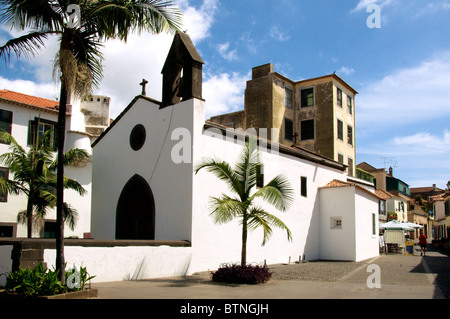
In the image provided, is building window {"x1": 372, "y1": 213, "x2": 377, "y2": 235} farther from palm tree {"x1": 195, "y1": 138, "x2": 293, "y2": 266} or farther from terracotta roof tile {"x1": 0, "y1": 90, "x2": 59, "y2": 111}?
terracotta roof tile {"x1": 0, "y1": 90, "x2": 59, "y2": 111}

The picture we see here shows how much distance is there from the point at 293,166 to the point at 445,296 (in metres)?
11.2

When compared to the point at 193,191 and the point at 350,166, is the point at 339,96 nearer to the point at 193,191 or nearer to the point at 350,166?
the point at 350,166

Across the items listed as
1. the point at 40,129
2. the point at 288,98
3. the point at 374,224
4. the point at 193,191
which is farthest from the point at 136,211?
the point at 288,98

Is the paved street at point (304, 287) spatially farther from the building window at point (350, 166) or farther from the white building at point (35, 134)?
the building window at point (350, 166)

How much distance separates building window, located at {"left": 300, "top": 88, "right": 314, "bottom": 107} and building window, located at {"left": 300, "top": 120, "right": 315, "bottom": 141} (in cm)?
164

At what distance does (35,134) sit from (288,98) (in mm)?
21916

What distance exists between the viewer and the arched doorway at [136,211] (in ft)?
57.4

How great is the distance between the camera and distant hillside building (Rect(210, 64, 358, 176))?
3588 centimetres

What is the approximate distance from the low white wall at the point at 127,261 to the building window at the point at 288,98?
25092 millimetres

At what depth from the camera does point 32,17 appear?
977cm

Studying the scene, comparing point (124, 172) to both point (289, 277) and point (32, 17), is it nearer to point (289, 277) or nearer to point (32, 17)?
point (289, 277)

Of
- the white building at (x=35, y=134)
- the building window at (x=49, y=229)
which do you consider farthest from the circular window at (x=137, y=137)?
the building window at (x=49, y=229)
